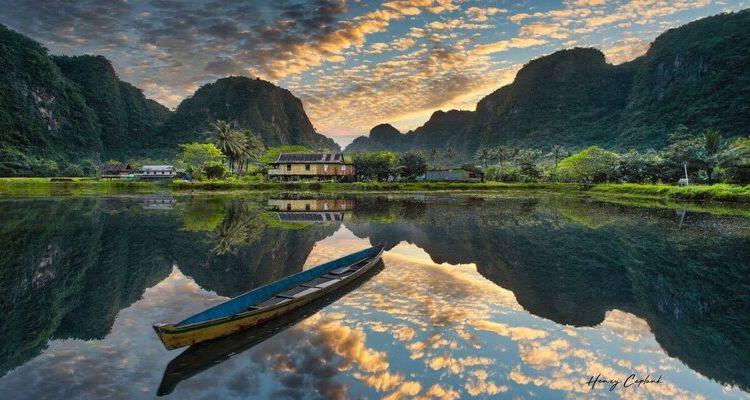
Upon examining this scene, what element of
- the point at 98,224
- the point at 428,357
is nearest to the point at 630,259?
the point at 428,357

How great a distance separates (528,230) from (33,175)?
11881 centimetres

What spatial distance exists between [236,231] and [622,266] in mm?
20682

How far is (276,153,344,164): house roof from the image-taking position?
92.2m

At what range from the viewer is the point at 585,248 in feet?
71.0

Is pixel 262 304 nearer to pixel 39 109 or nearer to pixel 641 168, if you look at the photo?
pixel 641 168

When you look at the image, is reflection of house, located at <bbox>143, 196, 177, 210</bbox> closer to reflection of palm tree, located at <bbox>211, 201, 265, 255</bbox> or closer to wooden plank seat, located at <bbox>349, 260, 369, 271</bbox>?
reflection of palm tree, located at <bbox>211, 201, 265, 255</bbox>

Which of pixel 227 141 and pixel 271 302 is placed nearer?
pixel 271 302

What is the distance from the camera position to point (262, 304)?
11188 millimetres

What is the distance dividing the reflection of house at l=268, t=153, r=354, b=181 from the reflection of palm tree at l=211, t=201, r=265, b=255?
56.3 m

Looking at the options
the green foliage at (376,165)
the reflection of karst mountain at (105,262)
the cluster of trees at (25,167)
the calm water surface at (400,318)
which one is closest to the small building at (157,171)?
the cluster of trees at (25,167)

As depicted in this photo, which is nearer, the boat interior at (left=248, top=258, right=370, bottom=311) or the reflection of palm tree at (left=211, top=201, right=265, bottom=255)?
the boat interior at (left=248, top=258, right=370, bottom=311)

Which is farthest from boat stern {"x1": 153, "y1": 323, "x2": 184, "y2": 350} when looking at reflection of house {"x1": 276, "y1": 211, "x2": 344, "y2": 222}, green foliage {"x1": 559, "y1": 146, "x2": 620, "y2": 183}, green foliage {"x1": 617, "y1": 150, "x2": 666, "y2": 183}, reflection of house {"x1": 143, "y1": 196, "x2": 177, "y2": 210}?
green foliage {"x1": 559, "y1": 146, "x2": 620, "y2": 183}

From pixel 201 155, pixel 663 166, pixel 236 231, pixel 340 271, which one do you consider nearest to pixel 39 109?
pixel 201 155

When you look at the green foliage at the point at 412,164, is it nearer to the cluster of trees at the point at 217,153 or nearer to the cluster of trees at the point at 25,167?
the cluster of trees at the point at 217,153
